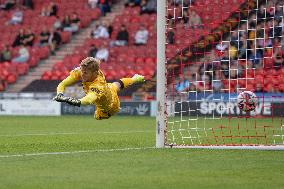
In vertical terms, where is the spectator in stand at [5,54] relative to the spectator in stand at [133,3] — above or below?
below

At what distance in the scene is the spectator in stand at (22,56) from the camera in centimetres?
3703

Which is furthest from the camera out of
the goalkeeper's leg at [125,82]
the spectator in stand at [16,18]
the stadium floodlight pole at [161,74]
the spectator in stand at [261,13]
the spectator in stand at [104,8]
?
the spectator in stand at [16,18]

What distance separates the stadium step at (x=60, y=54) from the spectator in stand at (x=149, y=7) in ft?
7.46

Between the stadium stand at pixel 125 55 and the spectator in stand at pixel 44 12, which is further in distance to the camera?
the spectator in stand at pixel 44 12

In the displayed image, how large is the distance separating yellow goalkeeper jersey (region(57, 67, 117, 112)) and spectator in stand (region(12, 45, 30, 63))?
76.6ft

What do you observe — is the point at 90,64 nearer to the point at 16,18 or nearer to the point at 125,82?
the point at 125,82

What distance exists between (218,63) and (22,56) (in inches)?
686

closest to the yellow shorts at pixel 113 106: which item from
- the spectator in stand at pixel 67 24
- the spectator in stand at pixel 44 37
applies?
the spectator in stand at pixel 44 37

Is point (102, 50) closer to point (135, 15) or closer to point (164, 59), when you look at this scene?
point (135, 15)

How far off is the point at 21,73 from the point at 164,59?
73.2ft

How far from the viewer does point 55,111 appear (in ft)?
105

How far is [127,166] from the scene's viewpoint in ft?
37.0

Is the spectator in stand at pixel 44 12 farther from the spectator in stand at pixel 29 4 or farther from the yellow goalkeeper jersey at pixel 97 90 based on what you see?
the yellow goalkeeper jersey at pixel 97 90

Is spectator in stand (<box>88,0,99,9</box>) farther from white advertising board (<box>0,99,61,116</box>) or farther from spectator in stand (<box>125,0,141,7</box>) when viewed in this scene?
white advertising board (<box>0,99,61,116</box>)
